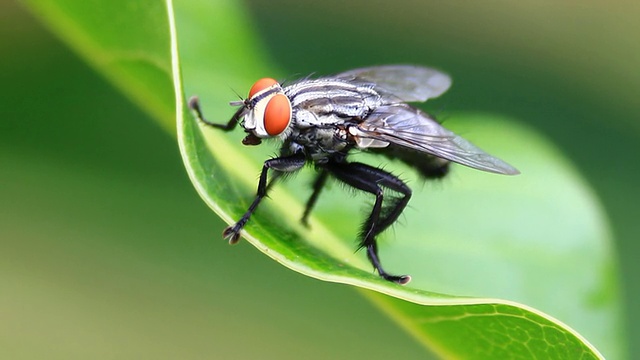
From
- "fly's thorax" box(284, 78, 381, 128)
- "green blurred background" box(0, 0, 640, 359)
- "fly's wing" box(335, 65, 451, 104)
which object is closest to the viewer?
"fly's thorax" box(284, 78, 381, 128)

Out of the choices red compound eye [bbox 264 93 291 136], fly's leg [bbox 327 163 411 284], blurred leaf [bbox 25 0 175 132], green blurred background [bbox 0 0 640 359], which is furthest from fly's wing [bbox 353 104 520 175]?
green blurred background [bbox 0 0 640 359]

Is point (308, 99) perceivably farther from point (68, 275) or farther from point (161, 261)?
point (68, 275)

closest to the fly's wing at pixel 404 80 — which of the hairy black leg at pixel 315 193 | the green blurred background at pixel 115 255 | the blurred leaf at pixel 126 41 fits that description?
the hairy black leg at pixel 315 193

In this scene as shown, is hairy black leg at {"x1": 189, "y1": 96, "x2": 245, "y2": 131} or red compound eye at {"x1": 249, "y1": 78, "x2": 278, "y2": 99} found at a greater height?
red compound eye at {"x1": 249, "y1": 78, "x2": 278, "y2": 99}

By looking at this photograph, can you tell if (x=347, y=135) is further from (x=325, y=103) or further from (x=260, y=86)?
(x=260, y=86)

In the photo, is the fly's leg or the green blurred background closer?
the fly's leg

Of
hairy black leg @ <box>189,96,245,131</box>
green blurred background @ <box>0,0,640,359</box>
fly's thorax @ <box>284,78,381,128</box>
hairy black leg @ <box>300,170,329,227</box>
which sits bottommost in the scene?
green blurred background @ <box>0,0,640,359</box>

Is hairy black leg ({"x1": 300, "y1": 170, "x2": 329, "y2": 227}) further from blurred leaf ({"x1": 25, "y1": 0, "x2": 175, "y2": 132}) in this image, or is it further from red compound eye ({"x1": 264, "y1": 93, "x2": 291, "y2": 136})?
blurred leaf ({"x1": 25, "y1": 0, "x2": 175, "y2": 132})

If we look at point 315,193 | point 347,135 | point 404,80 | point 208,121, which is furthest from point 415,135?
point 208,121

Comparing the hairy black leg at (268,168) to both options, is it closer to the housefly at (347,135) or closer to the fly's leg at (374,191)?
the housefly at (347,135)
